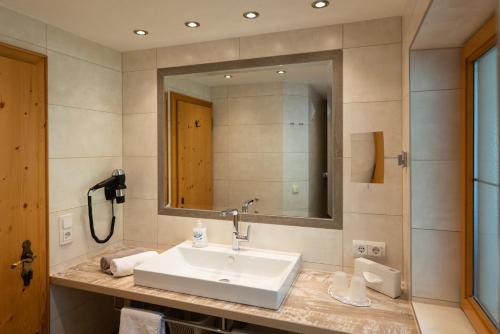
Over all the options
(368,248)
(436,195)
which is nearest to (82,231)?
(368,248)

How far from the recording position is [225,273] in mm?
1870

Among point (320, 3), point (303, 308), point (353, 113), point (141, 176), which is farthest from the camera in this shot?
point (141, 176)

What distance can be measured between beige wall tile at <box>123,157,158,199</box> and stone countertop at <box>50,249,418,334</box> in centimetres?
63

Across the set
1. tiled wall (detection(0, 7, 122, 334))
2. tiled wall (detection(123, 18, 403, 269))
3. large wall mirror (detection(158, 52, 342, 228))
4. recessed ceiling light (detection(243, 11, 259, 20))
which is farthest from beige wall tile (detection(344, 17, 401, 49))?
tiled wall (detection(0, 7, 122, 334))

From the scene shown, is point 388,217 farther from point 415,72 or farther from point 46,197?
point 46,197

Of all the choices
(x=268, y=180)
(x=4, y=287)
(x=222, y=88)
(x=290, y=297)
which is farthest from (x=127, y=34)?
(x=290, y=297)

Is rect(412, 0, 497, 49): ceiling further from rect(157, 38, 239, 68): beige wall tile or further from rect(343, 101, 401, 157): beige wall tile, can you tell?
rect(157, 38, 239, 68): beige wall tile

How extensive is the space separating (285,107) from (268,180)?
44 cm

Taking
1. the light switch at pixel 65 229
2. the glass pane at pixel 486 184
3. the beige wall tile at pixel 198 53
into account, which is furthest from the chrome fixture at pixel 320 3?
the light switch at pixel 65 229

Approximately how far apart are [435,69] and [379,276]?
957 millimetres

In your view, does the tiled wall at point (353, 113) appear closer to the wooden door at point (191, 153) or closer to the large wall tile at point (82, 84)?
the wooden door at point (191, 153)

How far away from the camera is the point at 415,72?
1387 mm

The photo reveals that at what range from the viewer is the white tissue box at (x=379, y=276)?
59.1 inches

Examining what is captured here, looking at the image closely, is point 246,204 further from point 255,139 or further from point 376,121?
point 376,121
